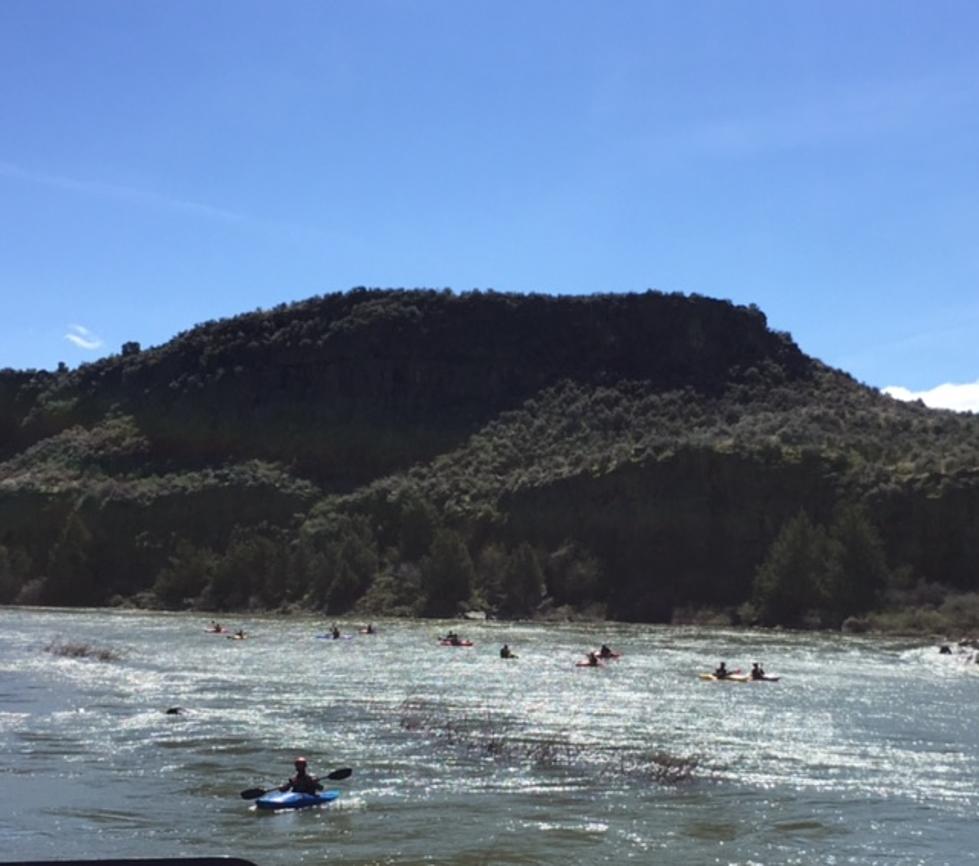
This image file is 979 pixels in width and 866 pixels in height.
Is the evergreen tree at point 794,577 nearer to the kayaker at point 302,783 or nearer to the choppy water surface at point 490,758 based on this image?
the choppy water surface at point 490,758

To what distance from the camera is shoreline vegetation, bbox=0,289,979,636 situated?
77875mm

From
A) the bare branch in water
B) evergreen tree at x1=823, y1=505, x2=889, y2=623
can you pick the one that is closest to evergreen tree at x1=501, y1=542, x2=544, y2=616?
evergreen tree at x1=823, y1=505, x2=889, y2=623

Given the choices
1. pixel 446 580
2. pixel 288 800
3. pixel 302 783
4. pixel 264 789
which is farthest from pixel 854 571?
pixel 288 800

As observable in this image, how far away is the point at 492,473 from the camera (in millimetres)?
100000

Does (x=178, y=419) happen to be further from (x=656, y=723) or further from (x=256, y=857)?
(x=256, y=857)

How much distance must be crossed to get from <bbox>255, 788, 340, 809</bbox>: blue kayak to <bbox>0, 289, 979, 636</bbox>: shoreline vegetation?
51.9 metres

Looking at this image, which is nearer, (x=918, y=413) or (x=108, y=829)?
(x=108, y=829)

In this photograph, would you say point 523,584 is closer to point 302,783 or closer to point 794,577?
point 794,577

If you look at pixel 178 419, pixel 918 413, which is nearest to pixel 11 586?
pixel 178 419

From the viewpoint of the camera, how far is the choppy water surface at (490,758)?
2045 cm

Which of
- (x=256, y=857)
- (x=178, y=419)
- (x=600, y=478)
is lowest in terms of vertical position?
(x=256, y=857)

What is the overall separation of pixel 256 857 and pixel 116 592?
78543 mm

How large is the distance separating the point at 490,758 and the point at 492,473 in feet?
239

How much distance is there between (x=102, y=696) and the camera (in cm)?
3669
